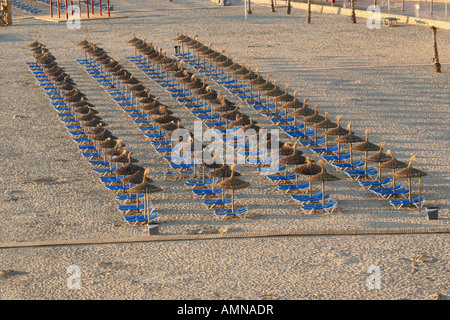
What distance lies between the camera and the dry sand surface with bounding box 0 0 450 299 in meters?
20.7

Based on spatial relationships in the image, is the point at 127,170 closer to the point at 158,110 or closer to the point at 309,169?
the point at 309,169

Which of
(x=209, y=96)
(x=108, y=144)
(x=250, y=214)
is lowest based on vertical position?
(x=250, y=214)

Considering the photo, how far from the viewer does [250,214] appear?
2583cm

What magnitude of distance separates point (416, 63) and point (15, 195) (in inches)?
1012

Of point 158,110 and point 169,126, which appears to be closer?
point 169,126

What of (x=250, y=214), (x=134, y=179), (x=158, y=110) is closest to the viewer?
(x=134, y=179)

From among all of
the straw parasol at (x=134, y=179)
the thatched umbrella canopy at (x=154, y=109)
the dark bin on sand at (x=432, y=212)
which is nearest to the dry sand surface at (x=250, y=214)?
the dark bin on sand at (x=432, y=212)

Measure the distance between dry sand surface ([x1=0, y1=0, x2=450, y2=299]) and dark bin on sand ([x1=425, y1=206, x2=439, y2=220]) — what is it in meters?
0.20

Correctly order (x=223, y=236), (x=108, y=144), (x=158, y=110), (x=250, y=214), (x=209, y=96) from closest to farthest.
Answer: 1. (x=223, y=236)
2. (x=250, y=214)
3. (x=108, y=144)
4. (x=158, y=110)
5. (x=209, y=96)

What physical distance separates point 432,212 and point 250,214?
17.5 ft

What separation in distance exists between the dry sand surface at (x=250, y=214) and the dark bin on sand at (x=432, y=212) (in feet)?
0.66

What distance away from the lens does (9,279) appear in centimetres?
2122

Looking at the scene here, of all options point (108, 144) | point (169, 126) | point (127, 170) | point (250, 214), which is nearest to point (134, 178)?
point (127, 170)

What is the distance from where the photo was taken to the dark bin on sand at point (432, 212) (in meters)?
24.5
